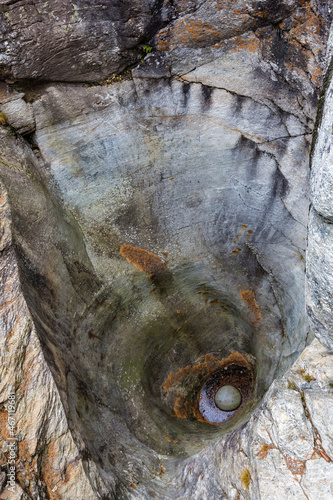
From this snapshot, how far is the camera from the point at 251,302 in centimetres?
447

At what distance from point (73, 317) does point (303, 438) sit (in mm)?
2236

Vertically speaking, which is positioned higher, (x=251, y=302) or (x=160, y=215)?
(x=160, y=215)

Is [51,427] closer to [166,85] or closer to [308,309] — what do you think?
[308,309]

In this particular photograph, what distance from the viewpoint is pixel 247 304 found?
177 inches

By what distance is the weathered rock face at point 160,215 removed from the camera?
2840 mm

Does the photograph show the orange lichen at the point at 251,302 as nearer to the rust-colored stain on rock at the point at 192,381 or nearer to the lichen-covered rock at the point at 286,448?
the rust-colored stain on rock at the point at 192,381

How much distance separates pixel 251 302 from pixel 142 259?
1503 mm

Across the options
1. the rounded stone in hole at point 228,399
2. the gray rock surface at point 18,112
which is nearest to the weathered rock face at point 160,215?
the gray rock surface at point 18,112

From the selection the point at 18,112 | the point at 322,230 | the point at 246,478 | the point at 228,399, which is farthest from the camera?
the point at 228,399

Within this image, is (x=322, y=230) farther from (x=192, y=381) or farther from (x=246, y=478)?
(x=192, y=381)

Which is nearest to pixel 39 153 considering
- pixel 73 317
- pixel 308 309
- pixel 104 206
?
pixel 104 206

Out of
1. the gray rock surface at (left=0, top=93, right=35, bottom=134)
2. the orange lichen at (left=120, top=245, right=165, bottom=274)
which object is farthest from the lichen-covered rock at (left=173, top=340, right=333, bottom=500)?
the gray rock surface at (left=0, top=93, right=35, bottom=134)

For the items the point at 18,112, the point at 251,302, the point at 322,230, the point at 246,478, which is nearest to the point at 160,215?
the point at 251,302

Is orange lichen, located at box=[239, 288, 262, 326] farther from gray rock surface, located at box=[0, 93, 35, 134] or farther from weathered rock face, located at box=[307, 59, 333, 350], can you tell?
gray rock surface, located at box=[0, 93, 35, 134]
